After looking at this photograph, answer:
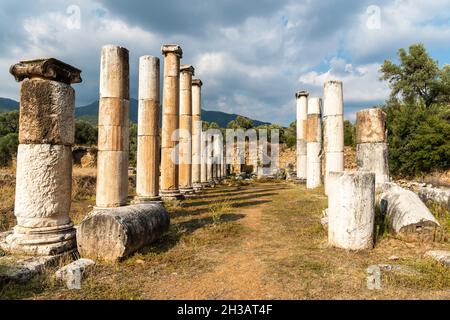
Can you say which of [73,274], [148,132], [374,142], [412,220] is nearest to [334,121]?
[374,142]

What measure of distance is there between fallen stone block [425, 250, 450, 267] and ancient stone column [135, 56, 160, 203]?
8.36 meters

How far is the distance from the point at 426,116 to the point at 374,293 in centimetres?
2523

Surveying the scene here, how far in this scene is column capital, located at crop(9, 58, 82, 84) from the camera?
20.4ft

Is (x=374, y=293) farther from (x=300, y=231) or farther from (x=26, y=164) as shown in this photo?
(x=26, y=164)

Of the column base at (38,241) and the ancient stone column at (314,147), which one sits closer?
the column base at (38,241)

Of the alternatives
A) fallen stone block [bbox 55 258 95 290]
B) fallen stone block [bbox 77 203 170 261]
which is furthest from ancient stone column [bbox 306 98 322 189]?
fallen stone block [bbox 55 258 95 290]

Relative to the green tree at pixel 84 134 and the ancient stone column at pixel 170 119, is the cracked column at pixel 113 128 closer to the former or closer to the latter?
the ancient stone column at pixel 170 119

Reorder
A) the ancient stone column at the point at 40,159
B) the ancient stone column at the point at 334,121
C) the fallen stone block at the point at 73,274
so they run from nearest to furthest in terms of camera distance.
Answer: the fallen stone block at the point at 73,274, the ancient stone column at the point at 40,159, the ancient stone column at the point at 334,121

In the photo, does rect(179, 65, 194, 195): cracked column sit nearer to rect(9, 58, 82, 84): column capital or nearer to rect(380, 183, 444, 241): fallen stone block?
rect(9, 58, 82, 84): column capital

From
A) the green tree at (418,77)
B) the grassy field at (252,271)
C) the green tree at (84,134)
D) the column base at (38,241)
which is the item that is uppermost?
the green tree at (418,77)

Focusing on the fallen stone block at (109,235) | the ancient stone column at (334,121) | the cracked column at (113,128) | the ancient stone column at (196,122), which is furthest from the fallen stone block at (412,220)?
the ancient stone column at (196,122)

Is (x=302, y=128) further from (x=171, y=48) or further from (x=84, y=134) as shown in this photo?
(x=84, y=134)

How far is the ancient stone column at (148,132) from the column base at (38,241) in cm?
528

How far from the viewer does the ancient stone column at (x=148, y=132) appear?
11688 millimetres
